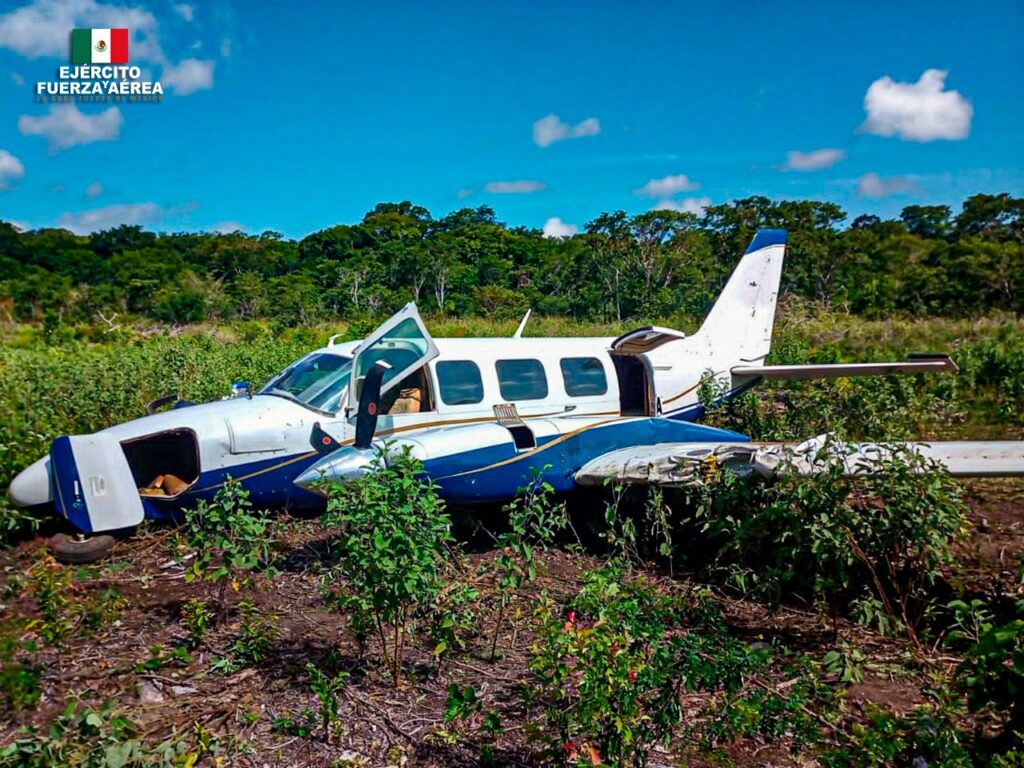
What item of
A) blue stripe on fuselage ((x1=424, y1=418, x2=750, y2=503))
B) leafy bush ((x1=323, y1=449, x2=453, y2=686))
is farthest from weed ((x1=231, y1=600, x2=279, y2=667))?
blue stripe on fuselage ((x1=424, y1=418, x2=750, y2=503))

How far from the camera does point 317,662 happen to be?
4.54 metres

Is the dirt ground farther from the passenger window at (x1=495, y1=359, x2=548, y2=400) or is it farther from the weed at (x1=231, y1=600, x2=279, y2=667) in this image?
the passenger window at (x1=495, y1=359, x2=548, y2=400)

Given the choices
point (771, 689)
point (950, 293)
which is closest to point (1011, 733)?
point (771, 689)

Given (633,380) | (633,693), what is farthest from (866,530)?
(633,380)

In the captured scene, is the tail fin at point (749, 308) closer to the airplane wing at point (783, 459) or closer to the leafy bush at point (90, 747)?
the airplane wing at point (783, 459)

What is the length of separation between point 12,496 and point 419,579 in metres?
4.54

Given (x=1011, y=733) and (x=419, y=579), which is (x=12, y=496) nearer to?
(x=419, y=579)

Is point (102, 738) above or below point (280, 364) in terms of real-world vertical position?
below

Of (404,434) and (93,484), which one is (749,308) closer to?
(404,434)

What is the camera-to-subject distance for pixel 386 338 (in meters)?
7.20

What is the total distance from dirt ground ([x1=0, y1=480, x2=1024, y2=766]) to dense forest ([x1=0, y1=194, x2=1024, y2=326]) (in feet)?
79.4

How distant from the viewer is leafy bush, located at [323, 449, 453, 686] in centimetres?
397

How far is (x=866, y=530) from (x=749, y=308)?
584cm

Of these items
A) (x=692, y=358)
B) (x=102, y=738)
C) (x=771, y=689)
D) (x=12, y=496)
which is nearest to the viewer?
(x=102, y=738)
